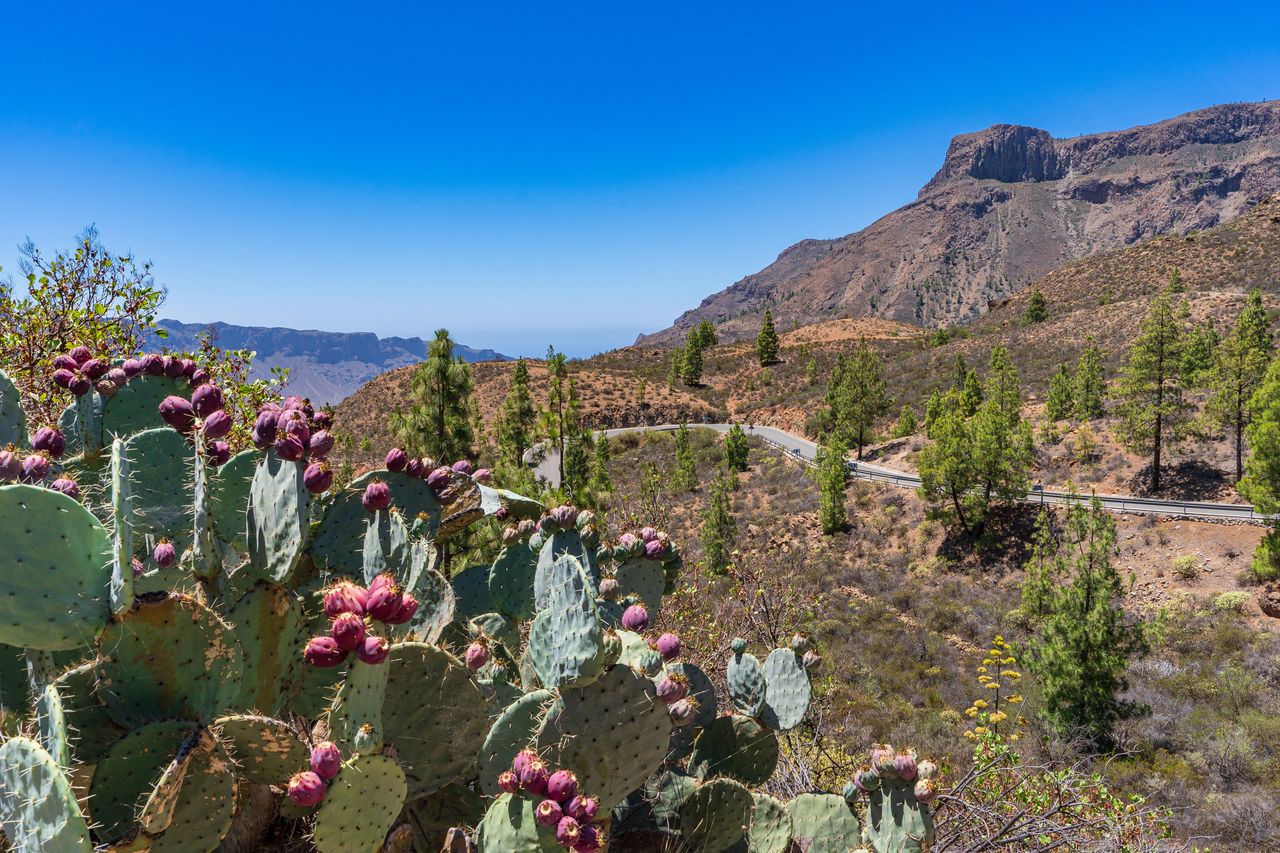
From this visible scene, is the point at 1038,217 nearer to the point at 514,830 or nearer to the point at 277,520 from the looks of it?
the point at 277,520

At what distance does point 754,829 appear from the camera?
279cm

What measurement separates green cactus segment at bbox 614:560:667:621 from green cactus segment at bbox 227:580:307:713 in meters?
1.56

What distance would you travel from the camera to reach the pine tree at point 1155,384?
21641mm

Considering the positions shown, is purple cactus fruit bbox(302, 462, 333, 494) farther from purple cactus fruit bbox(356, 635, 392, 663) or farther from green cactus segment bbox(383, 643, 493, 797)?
purple cactus fruit bbox(356, 635, 392, 663)

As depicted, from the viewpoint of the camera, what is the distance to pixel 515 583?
11.8 feet

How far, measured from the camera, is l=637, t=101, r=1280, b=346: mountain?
150m

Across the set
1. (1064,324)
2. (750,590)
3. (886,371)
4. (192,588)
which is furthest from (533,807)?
(1064,324)

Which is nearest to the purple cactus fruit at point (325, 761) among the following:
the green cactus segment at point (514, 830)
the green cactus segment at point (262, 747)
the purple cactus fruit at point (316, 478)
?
the green cactus segment at point (262, 747)

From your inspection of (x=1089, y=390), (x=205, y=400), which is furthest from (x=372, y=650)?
(x=1089, y=390)

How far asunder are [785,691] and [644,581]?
924 millimetres

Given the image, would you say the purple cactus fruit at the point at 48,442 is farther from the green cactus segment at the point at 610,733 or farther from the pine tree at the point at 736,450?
the pine tree at the point at 736,450

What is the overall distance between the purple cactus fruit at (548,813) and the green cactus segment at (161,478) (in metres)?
2.08

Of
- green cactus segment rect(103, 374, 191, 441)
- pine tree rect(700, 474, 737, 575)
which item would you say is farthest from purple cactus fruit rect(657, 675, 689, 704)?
pine tree rect(700, 474, 737, 575)

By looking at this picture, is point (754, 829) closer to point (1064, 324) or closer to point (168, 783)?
point (168, 783)
